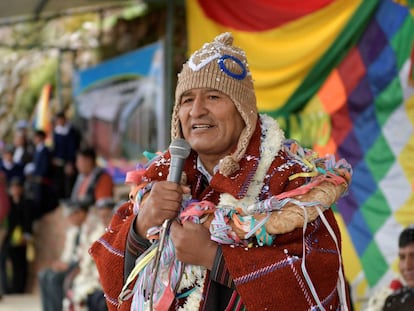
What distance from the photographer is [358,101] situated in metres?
5.03

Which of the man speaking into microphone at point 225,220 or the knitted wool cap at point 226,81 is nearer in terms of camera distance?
the man speaking into microphone at point 225,220

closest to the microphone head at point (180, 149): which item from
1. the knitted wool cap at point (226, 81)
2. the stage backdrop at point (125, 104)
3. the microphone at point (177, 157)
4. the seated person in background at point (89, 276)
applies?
the microphone at point (177, 157)

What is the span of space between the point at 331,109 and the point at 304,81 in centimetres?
32

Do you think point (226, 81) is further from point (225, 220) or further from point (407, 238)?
point (407, 238)

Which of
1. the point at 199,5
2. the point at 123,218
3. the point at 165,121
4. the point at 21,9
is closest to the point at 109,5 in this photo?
the point at 21,9

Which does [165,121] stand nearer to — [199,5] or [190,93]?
[199,5]

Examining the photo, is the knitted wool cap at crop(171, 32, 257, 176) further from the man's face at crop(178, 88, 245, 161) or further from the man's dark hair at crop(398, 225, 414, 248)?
the man's dark hair at crop(398, 225, 414, 248)

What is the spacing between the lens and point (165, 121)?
7.91 m

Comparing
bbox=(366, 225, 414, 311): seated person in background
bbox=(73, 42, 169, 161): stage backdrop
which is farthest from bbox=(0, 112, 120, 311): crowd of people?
bbox=(366, 225, 414, 311): seated person in background

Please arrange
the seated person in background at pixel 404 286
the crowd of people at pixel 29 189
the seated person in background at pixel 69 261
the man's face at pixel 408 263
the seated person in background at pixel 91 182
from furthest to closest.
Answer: the crowd of people at pixel 29 189 → the seated person in background at pixel 91 182 → the seated person in background at pixel 69 261 → the man's face at pixel 408 263 → the seated person in background at pixel 404 286

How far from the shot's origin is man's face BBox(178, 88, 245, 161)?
91.0 inches

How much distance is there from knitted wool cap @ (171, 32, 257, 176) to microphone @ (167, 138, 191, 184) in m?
0.14

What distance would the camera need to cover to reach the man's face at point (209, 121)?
91.0 inches

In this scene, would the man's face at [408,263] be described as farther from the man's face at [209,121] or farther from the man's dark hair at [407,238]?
the man's face at [209,121]
